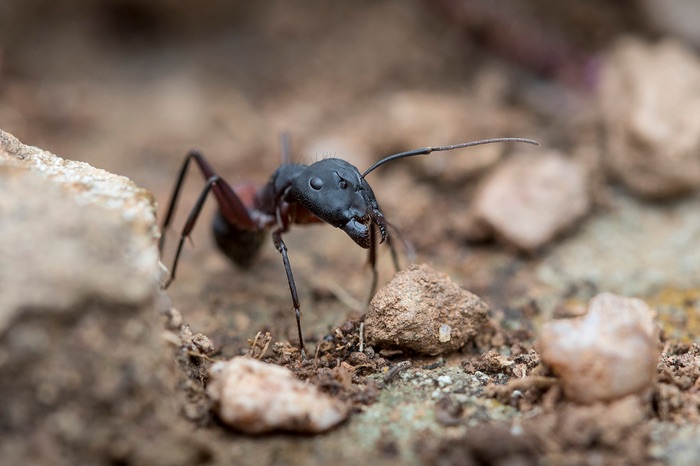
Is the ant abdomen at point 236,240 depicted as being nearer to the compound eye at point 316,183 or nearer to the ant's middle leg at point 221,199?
the ant's middle leg at point 221,199

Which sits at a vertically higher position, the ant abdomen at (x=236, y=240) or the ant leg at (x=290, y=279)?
the ant abdomen at (x=236, y=240)

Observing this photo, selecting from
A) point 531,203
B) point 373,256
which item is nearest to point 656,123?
point 531,203

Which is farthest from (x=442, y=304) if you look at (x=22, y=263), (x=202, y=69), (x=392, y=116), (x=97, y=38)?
(x=97, y=38)

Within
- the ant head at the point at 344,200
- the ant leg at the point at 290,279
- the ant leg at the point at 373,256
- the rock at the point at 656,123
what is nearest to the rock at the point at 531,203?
the rock at the point at 656,123

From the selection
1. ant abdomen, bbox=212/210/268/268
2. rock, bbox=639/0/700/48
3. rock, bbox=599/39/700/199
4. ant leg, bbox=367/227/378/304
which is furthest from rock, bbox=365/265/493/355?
rock, bbox=639/0/700/48

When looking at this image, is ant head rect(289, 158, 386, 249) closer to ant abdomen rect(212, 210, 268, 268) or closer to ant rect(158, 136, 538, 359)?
ant rect(158, 136, 538, 359)

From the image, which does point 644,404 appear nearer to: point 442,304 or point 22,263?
point 442,304
